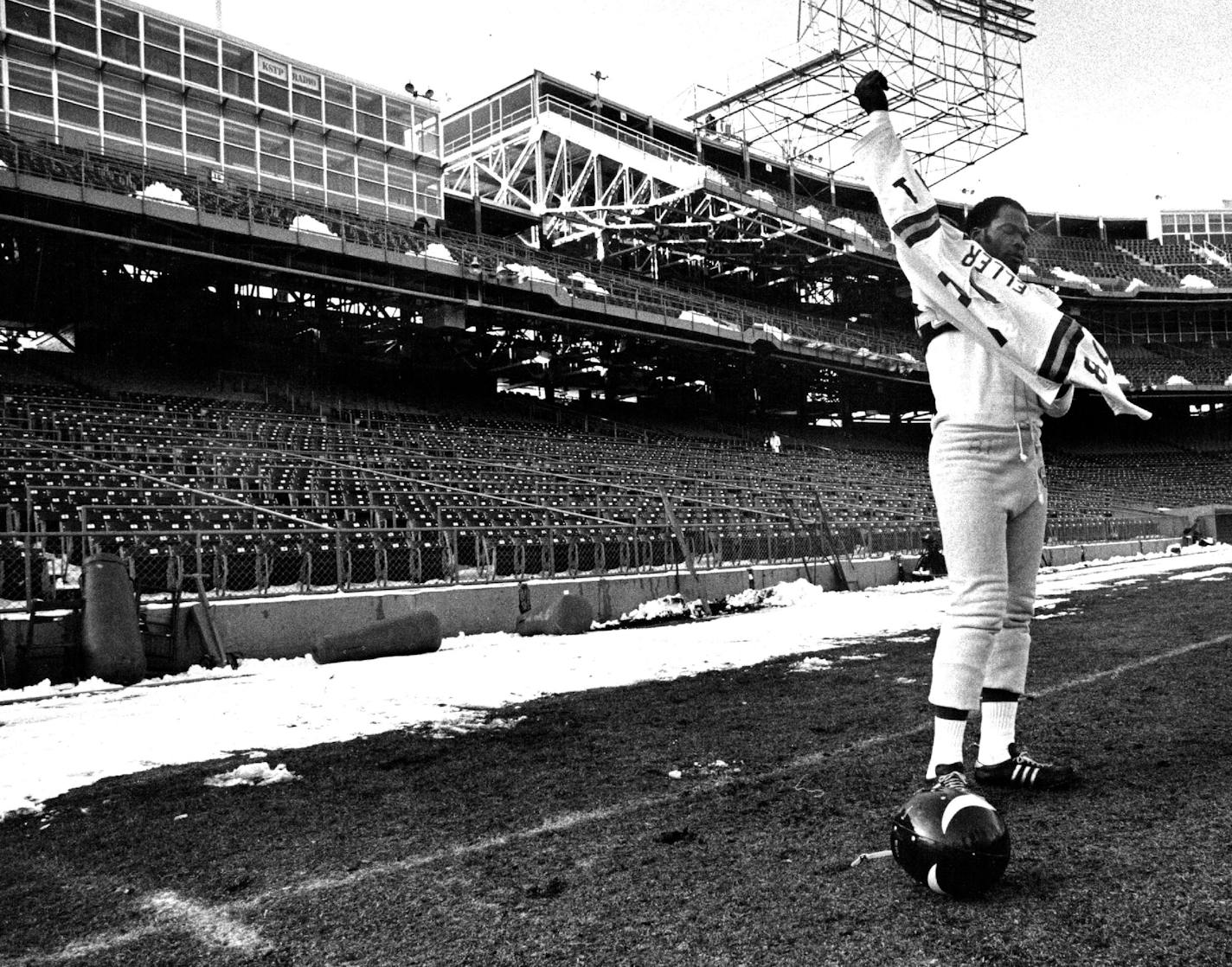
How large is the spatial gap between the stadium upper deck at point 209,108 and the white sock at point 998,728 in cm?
2509

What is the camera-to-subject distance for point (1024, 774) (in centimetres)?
355

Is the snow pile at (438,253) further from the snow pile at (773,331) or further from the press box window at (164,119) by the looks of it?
the snow pile at (773,331)

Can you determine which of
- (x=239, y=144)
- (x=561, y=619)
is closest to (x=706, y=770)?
(x=561, y=619)

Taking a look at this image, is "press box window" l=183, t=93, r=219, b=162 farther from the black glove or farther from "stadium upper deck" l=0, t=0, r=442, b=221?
the black glove

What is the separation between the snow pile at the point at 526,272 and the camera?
30.7m

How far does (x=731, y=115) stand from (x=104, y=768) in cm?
→ 4210

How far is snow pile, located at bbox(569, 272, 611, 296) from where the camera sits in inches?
1313

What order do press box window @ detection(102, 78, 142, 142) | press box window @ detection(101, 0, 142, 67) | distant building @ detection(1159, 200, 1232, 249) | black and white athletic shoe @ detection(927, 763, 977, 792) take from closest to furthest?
black and white athletic shoe @ detection(927, 763, 977, 792), press box window @ detection(102, 78, 142, 142), press box window @ detection(101, 0, 142, 67), distant building @ detection(1159, 200, 1232, 249)

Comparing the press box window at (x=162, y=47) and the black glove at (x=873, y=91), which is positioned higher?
the press box window at (x=162, y=47)

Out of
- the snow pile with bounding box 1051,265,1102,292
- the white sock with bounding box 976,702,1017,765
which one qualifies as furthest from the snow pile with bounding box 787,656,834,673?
the snow pile with bounding box 1051,265,1102,292

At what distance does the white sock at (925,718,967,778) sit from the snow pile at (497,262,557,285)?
28536 mm

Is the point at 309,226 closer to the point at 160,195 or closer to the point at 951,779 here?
the point at 160,195

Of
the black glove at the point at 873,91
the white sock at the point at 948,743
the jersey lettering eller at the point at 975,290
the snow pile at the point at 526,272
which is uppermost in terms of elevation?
the snow pile at the point at 526,272

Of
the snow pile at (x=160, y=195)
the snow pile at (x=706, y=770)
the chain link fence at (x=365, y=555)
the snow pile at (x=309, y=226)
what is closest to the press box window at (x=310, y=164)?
the snow pile at (x=309, y=226)
